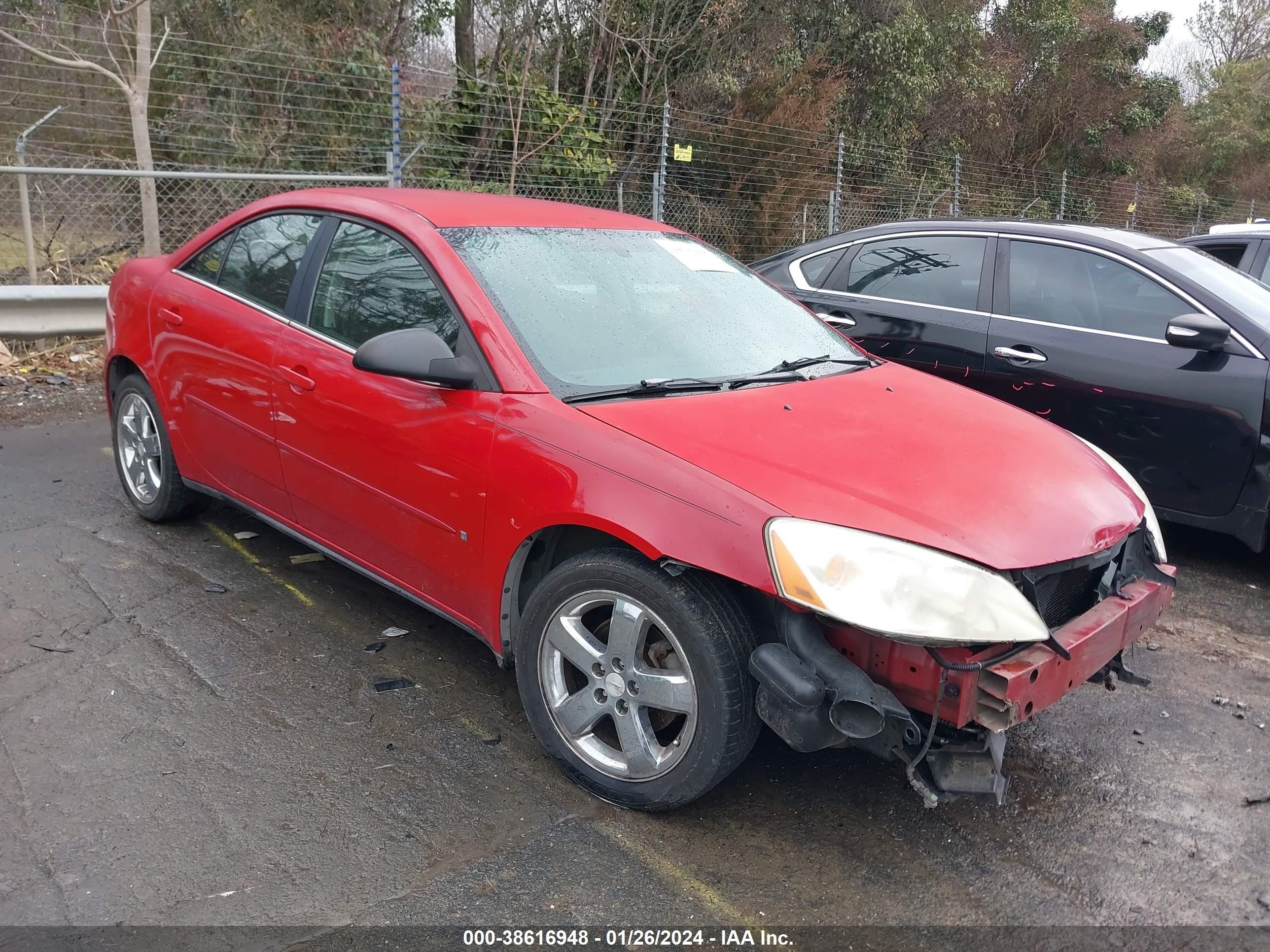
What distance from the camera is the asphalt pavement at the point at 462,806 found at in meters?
2.52

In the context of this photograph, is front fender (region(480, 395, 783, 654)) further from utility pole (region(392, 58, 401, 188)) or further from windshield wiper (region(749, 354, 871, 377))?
utility pole (region(392, 58, 401, 188))

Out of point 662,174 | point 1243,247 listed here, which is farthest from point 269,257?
point 662,174

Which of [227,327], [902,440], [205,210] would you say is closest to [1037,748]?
[902,440]

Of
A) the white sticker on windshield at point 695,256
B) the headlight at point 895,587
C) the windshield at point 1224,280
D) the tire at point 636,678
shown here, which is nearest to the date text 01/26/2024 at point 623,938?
the tire at point 636,678

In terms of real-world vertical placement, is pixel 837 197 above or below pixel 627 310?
above

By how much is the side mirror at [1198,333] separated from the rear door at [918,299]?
3.02 ft

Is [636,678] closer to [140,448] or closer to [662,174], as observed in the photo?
[140,448]

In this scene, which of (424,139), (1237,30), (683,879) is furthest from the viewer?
(1237,30)

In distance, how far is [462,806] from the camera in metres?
2.87

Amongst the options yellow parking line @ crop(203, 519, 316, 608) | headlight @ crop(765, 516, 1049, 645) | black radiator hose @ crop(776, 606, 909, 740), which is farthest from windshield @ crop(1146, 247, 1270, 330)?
yellow parking line @ crop(203, 519, 316, 608)

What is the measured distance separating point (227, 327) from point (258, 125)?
30.8ft

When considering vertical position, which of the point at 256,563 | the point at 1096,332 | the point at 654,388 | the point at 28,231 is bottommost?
the point at 256,563

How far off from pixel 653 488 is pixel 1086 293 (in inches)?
137

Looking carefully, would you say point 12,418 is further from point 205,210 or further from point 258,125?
point 258,125
